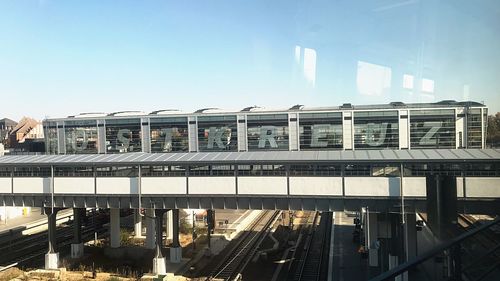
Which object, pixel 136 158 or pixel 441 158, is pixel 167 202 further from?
pixel 441 158

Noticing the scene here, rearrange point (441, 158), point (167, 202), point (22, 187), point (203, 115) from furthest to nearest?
point (203, 115) < point (22, 187) < point (167, 202) < point (441, 158)

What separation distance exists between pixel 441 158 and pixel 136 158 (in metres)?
10.5

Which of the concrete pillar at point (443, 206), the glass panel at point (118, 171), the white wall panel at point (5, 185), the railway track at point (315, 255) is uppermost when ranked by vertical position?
the concrete pillar at point (443, 206)

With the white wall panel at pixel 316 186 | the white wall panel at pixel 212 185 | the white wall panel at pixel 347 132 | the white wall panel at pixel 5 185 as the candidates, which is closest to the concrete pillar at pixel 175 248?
the white wall panel at pixel 212 185

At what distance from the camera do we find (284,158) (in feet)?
46.1

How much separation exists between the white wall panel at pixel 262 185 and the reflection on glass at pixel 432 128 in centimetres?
2244

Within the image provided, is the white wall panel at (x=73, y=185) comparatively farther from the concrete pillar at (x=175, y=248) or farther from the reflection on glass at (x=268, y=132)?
the reflection on glass at (x=268, y=132)

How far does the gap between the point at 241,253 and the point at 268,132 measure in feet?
62.6

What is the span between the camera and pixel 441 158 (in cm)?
1255

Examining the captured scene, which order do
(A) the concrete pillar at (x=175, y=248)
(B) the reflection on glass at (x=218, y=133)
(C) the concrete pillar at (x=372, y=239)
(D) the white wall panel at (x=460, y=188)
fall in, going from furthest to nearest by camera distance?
(B) the reflection on glass at (x=218, y=133)
(A) the concrete pillar at (x=175, y=248)
(C) the concrete pillar at (x=372, y=239)
(D) the white wall panel at (x=460, y=188)

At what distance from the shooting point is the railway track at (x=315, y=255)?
15.7 metres

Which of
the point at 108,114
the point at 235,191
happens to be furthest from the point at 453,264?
the point at 108,114

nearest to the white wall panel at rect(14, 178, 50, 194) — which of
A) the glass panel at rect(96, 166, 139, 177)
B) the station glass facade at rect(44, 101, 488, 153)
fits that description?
the glass panel at rect(96, 166, 139, 177)

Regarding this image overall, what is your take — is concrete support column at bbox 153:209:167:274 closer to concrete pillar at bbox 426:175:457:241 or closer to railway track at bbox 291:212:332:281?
railway track at bbox 291:212:332:281
